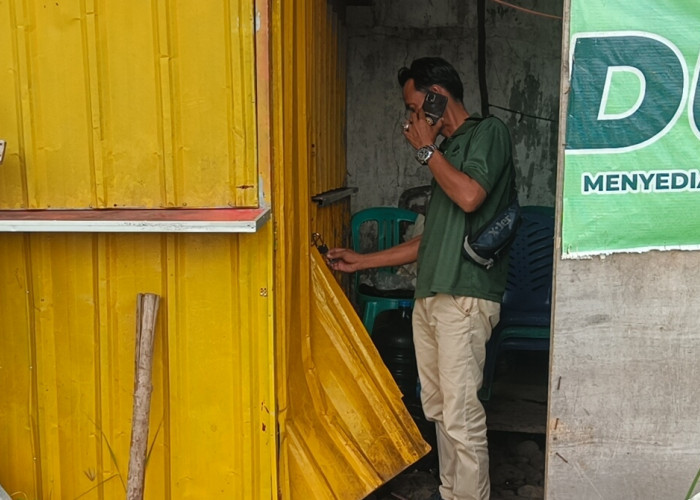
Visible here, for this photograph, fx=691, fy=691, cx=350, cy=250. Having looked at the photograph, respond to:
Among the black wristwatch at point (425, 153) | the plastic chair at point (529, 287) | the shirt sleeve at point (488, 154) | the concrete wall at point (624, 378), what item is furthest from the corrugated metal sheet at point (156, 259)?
the plastic chair at point (529, 287)

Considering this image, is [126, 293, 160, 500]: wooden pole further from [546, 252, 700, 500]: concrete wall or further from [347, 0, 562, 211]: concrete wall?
[347, 0, 562, 211]: concrete wall

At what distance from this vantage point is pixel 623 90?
2354 mm

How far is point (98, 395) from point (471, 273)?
1.66 m

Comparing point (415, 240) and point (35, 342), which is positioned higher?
point (415, 240)

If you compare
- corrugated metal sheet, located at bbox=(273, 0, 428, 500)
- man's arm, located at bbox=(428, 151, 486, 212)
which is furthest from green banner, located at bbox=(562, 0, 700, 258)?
corrugated metal sheet, located at bbox=(273, 0, 428, 500)

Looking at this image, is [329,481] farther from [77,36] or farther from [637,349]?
[77,36]

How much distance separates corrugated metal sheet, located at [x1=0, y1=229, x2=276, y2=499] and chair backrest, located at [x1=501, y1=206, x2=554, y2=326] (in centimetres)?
221

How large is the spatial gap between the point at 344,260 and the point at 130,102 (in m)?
1.31

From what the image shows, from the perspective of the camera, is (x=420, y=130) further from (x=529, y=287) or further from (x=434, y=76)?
(x=529, y=287)

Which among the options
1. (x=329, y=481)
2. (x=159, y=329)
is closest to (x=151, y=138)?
(x=159, y=329)

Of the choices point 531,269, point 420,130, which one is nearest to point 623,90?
point 420,130

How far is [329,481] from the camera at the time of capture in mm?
3072

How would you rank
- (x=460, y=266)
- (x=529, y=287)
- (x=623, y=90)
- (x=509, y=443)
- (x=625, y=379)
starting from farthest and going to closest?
(x=529, y=287) → (x=509, y=443) → (x=460, y=266) → (x=625, y=379) → (x=623, y=90)

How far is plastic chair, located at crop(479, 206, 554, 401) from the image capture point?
14.0 feet
